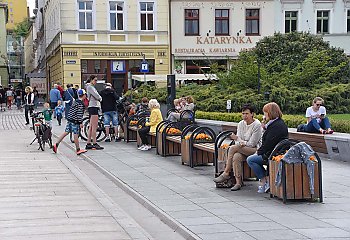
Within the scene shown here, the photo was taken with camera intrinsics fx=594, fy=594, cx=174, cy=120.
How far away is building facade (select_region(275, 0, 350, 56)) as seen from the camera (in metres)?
41.8

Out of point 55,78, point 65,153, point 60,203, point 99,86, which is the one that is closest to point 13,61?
point 55,78

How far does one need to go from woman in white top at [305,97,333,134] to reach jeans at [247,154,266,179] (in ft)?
17.0

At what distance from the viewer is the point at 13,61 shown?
368 ft

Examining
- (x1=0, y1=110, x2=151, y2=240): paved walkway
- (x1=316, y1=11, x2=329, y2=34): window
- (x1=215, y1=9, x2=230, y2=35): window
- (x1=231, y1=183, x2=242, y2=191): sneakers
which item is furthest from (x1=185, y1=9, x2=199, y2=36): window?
(x1=231, y1=183, x2=242, y2=191): sneakers

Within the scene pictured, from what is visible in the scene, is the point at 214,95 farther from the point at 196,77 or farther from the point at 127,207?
the point at 127,207

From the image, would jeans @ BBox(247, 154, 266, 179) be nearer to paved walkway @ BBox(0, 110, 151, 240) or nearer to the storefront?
paved walkway @ BBox(0, 110, 151, 240)

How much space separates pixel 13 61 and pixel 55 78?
7097 centimetres

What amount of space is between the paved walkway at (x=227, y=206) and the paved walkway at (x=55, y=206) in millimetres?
612

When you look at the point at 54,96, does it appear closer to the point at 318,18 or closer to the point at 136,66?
the point at 136,66

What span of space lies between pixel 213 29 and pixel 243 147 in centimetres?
3203

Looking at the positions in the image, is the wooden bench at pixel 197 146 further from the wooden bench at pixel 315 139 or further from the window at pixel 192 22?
the window at pixel 192 22

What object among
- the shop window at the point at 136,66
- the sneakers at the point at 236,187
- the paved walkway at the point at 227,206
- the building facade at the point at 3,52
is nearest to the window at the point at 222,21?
the shop window at the point at 136,66

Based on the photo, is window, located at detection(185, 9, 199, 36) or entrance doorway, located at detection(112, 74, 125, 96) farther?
window, located at detection(185, 9, 199, 36)

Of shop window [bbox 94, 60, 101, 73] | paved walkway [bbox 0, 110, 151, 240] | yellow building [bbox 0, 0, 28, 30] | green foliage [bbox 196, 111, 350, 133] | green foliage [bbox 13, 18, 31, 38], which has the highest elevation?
yellow building [bbox 0, 0, 28, 30]
